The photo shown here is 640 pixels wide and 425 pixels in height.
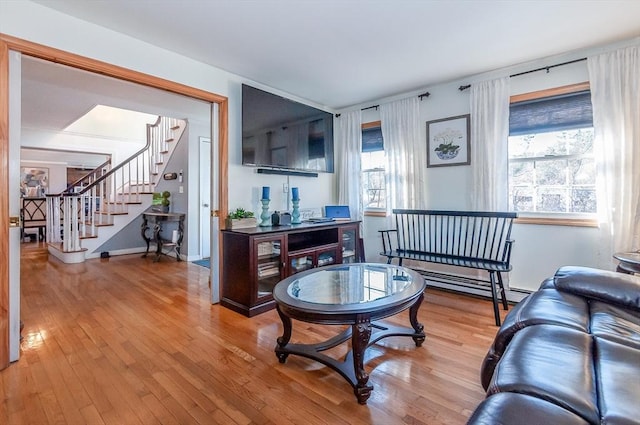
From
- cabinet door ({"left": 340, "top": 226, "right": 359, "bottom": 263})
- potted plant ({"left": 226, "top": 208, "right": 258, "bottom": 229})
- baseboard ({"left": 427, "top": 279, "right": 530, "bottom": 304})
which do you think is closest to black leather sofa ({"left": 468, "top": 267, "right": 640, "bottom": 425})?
baseboard ({"left": 427, "top": 279, "right": 530, "bottom": 304})

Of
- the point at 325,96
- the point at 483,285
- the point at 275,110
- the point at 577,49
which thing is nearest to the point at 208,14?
the point at 275,110

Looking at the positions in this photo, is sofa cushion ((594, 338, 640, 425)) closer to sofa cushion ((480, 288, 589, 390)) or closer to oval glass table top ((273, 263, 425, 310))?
sofa cushion ((480, 288, 589, 390))

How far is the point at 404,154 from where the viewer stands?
144 inches

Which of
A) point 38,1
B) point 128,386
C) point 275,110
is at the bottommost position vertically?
point 128,386

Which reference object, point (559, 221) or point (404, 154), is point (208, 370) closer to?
point (404, 154)

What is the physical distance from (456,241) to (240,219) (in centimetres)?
A: 228

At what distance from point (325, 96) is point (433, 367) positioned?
321 centimetres

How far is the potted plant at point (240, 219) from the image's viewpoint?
9.68 ft

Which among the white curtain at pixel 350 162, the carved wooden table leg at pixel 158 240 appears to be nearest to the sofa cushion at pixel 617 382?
the white curtain at pixel 350 162

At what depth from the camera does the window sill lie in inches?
104

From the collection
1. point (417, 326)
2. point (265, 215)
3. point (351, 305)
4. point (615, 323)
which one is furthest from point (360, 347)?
point (265, 215)

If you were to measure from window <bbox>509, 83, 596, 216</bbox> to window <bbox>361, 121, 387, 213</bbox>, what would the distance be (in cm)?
147

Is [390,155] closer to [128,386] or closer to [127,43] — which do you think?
[127,43]

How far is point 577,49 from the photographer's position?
2660 millimetres
